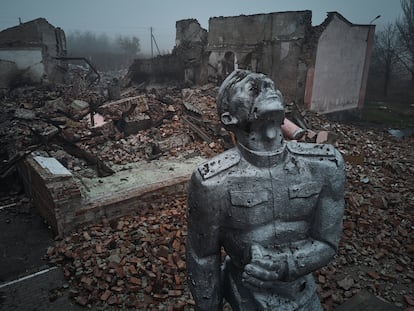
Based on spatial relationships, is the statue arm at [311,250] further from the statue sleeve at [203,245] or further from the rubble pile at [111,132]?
the rubble pile at [111,132]

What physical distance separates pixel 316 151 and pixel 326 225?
16.0 inches

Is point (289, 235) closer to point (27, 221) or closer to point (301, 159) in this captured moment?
point (301, 159)

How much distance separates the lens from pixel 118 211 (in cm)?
563

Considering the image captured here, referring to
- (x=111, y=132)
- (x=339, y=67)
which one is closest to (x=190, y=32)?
(x=339, y=67)

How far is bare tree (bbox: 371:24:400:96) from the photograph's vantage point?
19812 mm

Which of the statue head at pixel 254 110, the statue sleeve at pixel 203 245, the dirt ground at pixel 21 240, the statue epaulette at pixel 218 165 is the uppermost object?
the statue head at pixel 254 110

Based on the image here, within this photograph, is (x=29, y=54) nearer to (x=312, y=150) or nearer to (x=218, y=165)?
(x=218, y=165)

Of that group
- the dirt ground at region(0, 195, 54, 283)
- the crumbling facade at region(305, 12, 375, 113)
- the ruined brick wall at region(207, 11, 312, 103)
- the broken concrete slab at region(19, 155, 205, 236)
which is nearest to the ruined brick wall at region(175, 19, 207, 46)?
the ruined brick wall at region(207, 11, 312, 103)

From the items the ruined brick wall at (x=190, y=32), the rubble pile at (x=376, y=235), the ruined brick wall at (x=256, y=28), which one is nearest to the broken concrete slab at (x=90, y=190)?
the rubble pile at (x=376, y=235)

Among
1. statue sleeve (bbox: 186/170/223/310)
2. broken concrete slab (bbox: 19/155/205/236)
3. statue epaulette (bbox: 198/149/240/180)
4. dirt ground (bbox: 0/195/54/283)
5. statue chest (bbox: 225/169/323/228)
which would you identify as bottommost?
dirt ground (bbox: 0/195/54/283)

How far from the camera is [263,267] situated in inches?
61.8

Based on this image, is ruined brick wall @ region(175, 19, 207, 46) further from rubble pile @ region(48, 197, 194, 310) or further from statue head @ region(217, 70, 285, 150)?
statue head @ region(217, 70, 285, 150)

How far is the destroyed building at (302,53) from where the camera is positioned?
11.8 m

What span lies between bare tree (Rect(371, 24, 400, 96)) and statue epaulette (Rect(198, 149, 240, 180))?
21705 millimetres
